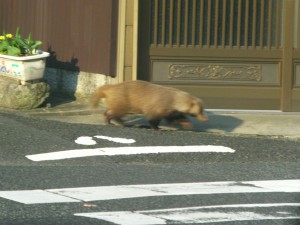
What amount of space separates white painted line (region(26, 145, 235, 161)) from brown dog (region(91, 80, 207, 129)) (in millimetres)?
1121

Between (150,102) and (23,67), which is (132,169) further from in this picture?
(23,67)

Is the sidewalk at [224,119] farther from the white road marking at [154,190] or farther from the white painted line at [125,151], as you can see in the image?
the white road marking at [154,190]

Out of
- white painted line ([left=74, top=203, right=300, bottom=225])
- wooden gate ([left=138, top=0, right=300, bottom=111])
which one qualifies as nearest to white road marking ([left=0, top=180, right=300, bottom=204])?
white painted line ([left=74, top=203, right=300, bottom=225])

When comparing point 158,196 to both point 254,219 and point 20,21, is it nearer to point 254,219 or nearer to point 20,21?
point 254,219

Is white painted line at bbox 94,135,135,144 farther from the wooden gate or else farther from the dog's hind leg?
the wooden gate

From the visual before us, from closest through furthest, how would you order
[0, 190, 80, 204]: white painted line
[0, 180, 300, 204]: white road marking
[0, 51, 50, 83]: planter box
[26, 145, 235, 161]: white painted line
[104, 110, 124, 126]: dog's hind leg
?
[0, 190, 80, 204]: white painted line → [0, 180, 300, 204]: white road marking → [26, 145, 235, 161]: white painted line → [104, 110, 124, 126]: dog's hind leg → [0, 51, 50, 83]: planter box

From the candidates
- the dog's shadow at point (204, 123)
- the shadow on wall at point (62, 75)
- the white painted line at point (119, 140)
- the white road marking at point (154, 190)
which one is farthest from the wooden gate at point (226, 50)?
the white road marking at point (154, 190)

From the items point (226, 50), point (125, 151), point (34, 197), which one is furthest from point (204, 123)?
point (34, 197)

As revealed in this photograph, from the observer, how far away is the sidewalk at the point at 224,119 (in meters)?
12.4

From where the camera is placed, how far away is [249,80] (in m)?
14.1

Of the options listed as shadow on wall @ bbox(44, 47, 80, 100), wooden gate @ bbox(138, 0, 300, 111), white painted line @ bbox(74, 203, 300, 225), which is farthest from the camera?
shadow on wall @ bbox(44, 47, 80, 100)

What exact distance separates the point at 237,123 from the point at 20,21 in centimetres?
531

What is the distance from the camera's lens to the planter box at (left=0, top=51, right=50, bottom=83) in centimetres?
→ 1376

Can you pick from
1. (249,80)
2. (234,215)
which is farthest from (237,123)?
(234,215)
